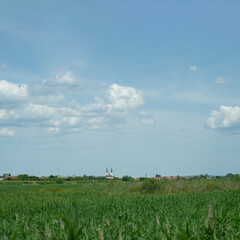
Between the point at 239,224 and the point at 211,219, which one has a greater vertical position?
the point at 211,219

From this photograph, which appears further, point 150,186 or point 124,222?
point 150,186

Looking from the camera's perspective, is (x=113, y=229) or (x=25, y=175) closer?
(x=113, y=229)

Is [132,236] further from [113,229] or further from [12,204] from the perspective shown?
[12,204]

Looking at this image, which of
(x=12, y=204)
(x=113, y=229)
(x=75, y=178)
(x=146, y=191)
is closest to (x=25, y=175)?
(x=75, y=178)

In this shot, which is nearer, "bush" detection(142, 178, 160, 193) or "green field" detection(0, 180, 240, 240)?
"green field" detection(0, 180, 240, 240)

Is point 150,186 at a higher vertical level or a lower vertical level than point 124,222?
lower

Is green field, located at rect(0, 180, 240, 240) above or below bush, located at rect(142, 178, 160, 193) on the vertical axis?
above

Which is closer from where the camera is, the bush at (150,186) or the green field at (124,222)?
the green field at (124,222)

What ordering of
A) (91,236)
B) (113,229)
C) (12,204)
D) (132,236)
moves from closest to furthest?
(91,236), (132,236), (113,229), (12,204)

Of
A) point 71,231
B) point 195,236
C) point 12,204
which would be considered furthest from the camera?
point 12,204

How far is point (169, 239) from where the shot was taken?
3033 mm

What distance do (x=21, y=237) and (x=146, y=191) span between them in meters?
31.8

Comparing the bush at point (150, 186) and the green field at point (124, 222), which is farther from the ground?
the green field at point (124, 222)

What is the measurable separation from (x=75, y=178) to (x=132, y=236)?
110068mm
